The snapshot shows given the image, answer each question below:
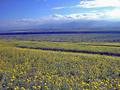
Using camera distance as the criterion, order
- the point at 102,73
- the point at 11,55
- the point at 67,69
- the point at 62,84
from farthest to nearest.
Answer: the point at 11,55, the point at 67,69, the point at 102,73, the point at 62,84

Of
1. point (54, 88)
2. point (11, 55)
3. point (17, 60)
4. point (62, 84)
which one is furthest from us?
point (11, 55)

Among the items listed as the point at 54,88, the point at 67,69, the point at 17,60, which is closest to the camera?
the point at 54,88

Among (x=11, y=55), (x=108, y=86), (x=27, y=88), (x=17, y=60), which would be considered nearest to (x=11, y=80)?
(x=27, y=88)

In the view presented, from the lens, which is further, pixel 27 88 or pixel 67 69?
pixel 67 69

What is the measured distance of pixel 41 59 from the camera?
1975 centimetres

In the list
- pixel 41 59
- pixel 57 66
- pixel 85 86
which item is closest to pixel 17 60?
pixel 41 59

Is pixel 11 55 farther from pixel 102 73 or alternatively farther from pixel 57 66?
pixel 102 73

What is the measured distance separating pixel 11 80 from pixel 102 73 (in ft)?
17.7

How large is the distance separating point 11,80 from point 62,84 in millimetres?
2073

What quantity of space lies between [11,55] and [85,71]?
8.24 metres

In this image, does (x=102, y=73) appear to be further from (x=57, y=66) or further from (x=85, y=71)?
(x=57, y=66)

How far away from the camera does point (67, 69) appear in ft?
51.0

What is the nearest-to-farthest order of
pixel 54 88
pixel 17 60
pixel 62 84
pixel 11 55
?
1. pixel 54 88
2. pixel 62 84
3. pixel 17 60
4. pixel 11 55

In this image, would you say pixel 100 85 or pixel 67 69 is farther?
pixel 67 69
